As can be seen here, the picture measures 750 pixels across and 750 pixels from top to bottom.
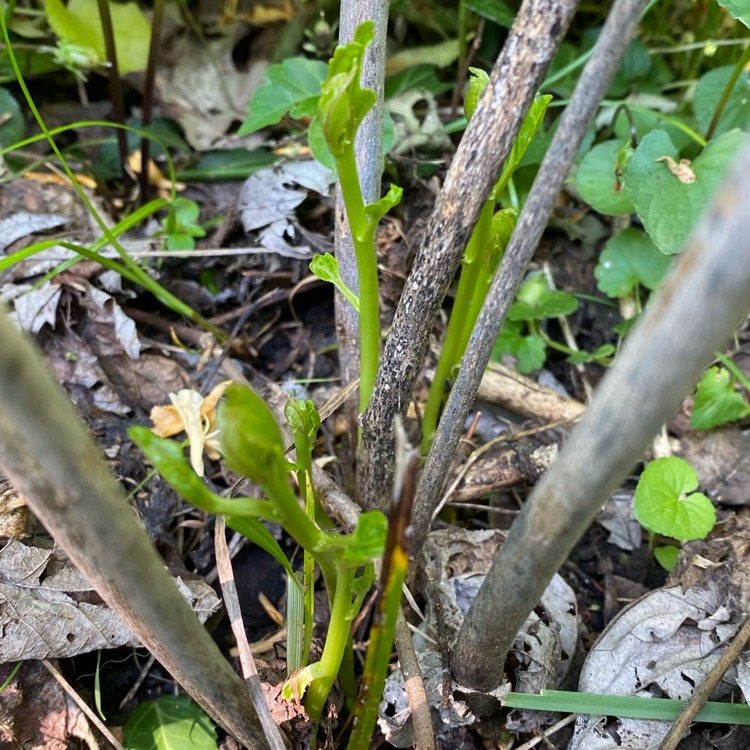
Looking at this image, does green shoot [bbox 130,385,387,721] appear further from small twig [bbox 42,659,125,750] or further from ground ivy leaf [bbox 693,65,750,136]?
ground ivy leaf [bbox 693,65,750,136]

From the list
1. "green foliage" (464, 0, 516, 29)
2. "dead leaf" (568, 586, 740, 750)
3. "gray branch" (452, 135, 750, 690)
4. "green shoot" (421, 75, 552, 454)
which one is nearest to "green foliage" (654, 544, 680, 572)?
"dead leaf" (568, 586, 740, 750)

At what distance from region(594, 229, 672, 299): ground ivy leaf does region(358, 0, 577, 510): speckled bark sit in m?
0.72

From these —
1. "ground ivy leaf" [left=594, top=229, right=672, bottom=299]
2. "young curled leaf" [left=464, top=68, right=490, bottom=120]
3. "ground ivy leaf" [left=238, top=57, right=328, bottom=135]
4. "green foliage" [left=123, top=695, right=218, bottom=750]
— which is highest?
"young curled leaf" [left=464, top=68, right=490, bottom=120]

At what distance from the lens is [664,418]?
1.42ft

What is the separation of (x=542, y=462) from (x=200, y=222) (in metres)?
0.97

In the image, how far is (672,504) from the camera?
0.96 meters

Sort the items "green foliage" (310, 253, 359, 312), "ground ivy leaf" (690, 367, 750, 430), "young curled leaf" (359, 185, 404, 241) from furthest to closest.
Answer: "ground ivy leaf" (690, 367, 750, 430)
"green foliage" (310, 253, 359, 312)
"young curled leaf" (359, 185, 404, 241)

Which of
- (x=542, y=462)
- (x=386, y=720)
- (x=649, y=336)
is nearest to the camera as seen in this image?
(x=649, y=336)

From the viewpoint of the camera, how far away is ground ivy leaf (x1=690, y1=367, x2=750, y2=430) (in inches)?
45.6

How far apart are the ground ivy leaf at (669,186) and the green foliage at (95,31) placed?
3.89 feet

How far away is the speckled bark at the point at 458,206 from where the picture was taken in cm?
56

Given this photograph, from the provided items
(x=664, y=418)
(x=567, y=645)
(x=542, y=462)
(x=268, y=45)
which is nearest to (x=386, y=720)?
(x=567, y=645)

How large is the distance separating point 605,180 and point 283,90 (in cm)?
67

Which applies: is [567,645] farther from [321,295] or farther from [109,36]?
[109,36]
